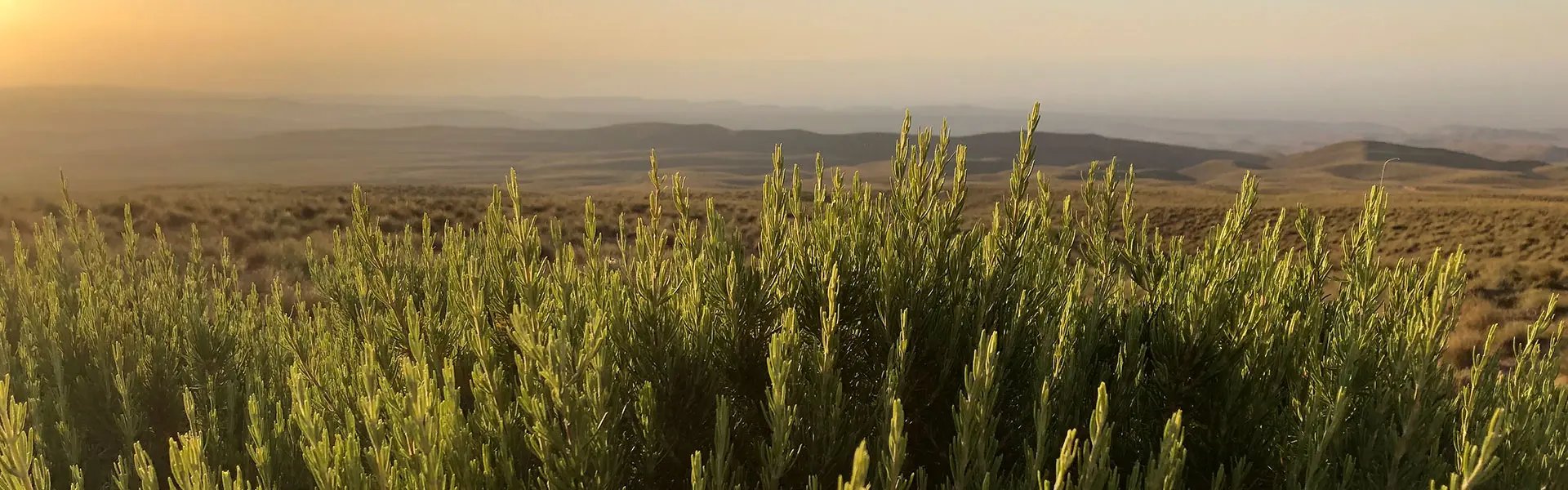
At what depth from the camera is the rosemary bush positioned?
1813 mm

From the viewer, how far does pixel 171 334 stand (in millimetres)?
4195

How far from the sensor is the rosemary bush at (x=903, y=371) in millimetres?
1813

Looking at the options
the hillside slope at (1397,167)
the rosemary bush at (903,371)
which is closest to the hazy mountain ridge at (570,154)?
the hillside slope at (1397,167)

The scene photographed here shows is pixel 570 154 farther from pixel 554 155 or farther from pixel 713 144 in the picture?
pixel 713 144

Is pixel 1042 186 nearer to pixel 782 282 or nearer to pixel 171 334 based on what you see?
pixel 782 282

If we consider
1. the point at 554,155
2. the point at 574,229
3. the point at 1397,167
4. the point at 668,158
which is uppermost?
the point at 574,229

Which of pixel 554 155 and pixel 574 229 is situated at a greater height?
pixel 574 229

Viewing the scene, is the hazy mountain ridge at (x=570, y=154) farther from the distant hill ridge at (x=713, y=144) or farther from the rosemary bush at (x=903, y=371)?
the rosemary bush at (x=903, y=371)

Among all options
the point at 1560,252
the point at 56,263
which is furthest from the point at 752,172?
the point at 56,263

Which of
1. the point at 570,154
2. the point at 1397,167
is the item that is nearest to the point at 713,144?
the point at 570,154

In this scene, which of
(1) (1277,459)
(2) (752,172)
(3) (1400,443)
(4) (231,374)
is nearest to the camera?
(3) (1400,443)

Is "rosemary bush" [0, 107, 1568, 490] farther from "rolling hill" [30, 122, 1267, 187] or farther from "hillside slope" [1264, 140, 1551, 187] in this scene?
"hillside slope" [1264, 140, 1551, 187]

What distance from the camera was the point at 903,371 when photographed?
2.03 meters

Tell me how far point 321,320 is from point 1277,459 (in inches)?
155
